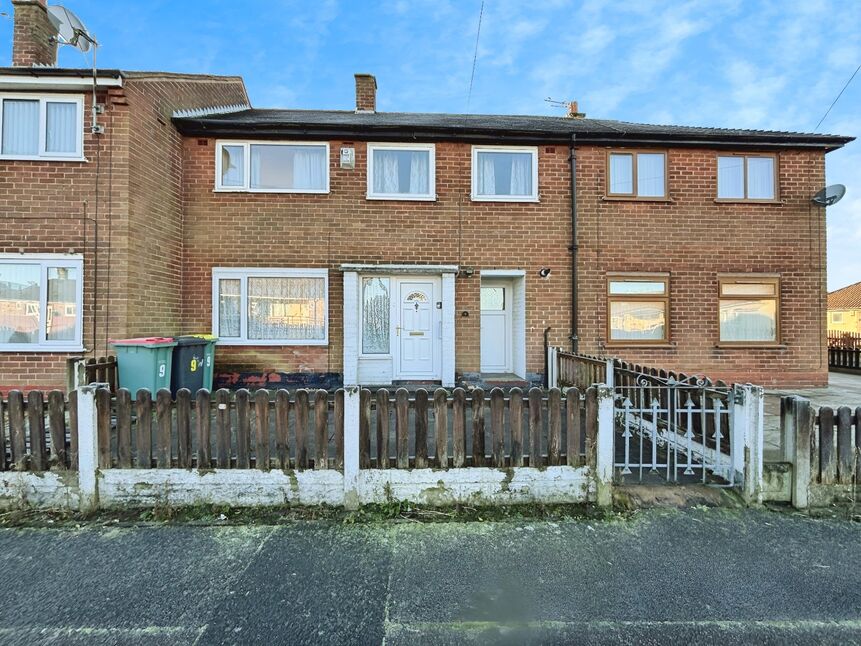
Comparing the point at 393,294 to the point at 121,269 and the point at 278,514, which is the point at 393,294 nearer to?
the point at 121,269

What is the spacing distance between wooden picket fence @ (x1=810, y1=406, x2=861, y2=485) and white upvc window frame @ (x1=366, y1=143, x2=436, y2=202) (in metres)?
7.62

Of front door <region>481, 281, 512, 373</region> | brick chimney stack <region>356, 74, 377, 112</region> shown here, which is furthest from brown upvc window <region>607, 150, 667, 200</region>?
brick chimney stack <region>356, 74, 377, 112</region>

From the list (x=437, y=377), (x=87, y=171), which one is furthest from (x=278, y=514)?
(x=87, y=171)

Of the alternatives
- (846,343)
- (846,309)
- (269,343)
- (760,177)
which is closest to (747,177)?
(760,177)

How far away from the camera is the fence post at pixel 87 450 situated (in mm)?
3740

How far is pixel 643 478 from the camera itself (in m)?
4.23

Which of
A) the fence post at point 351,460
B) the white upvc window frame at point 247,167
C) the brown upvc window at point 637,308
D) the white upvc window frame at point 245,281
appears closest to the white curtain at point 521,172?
the brown upvc window at point 637,308

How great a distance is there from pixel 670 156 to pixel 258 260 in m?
9.53

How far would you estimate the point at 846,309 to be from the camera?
34.6 m

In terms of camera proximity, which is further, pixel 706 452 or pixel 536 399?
pixel 706 452

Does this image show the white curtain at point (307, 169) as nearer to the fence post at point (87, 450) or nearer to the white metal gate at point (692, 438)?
the fence post at point (87, 450)

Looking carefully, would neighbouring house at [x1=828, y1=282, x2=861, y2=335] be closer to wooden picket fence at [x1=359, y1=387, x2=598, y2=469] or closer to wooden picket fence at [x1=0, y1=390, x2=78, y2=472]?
wooden picket fence at [x1=359, y1=387, x2=598, y2=469]

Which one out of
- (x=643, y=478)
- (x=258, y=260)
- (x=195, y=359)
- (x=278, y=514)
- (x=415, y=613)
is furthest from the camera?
(x=258, y=260)

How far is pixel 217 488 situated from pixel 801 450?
515 cm
